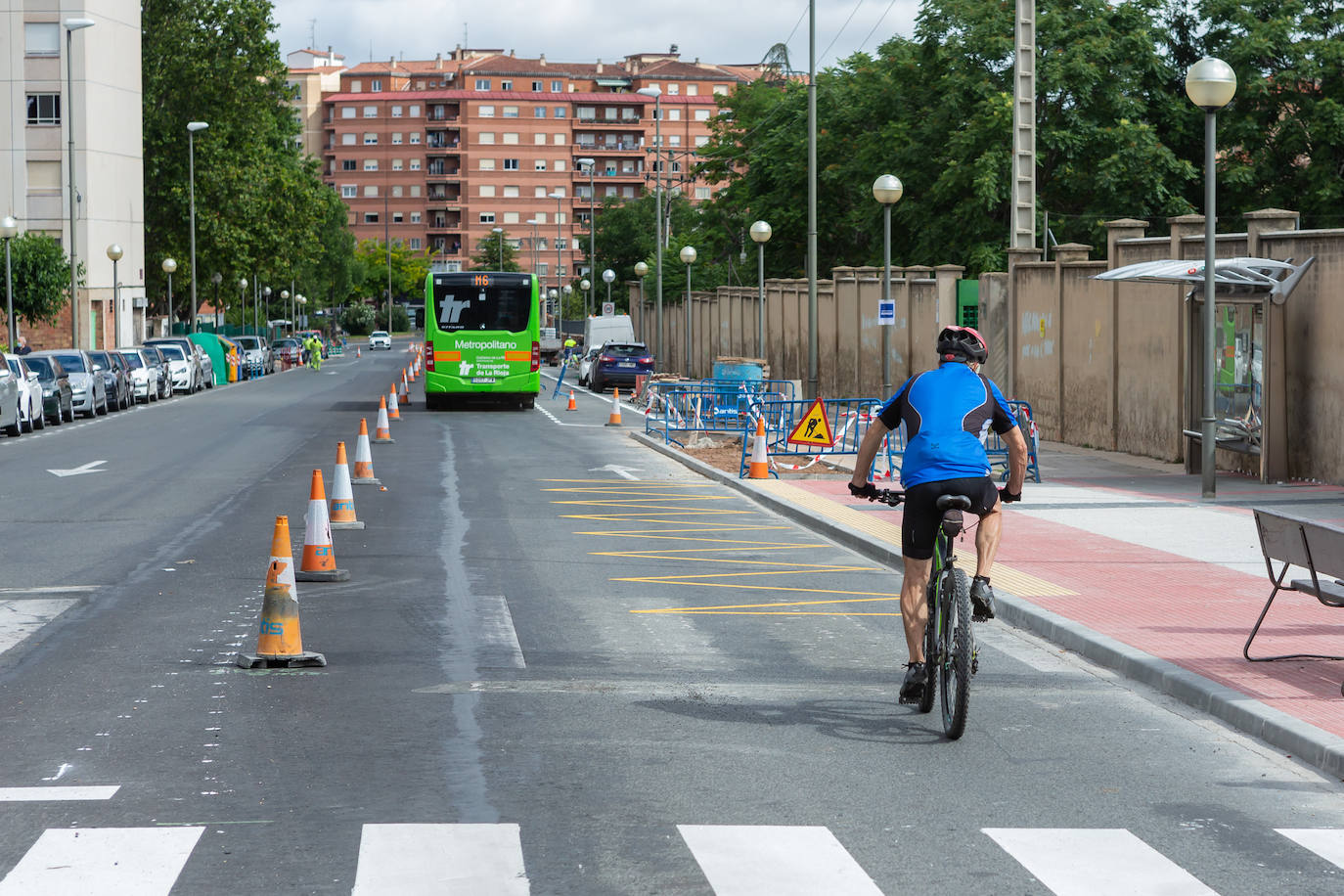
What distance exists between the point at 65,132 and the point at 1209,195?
200 ft

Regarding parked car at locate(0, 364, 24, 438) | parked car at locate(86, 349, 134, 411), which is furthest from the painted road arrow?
parked car at locate(86, 349, 134, 411)

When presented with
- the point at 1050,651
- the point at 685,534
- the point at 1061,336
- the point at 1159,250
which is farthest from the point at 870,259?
the point at 1050,651

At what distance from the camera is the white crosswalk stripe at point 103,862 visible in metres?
5.55

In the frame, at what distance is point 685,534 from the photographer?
1664 cm

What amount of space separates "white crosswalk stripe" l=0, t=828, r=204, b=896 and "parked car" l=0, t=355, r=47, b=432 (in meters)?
28.2

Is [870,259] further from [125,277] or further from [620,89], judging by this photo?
[620,89]

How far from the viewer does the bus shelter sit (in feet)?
65.8

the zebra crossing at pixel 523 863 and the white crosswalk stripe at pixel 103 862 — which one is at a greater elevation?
the white crosswalk stripe at pixel 103 862

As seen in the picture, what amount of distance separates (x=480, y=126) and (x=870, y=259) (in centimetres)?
11905

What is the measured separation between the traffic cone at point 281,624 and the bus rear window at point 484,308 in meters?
31.9

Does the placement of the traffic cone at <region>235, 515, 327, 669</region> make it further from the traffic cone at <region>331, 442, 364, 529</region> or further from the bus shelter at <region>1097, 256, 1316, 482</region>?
the bus shelter at <region>1097, 256, 1316, 482</region>

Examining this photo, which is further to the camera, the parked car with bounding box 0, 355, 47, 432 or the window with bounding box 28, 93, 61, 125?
the window with bounding box 28, 93, 61, 125

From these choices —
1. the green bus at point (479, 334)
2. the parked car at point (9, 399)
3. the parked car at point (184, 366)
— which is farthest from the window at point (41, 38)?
the parked car at point (9, 399)

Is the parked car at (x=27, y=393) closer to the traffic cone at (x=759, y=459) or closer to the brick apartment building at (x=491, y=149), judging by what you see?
the traffic cone at (x=759, y=459)
